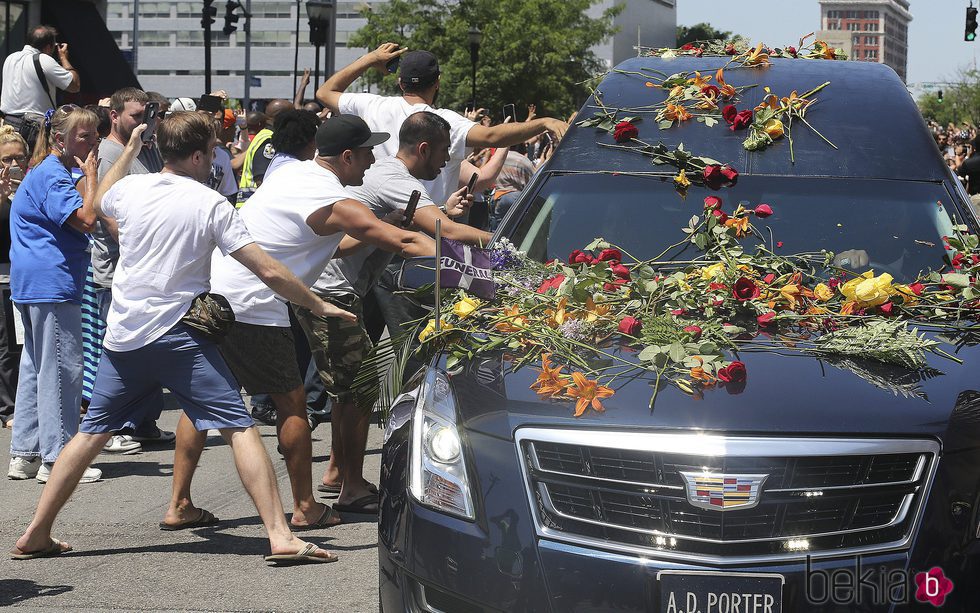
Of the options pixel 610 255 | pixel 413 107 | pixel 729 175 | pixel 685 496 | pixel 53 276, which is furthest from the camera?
pixel 413 107

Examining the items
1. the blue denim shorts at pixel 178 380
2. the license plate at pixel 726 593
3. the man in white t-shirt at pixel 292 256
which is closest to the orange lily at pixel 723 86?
the man in white t-shirt at pixel 292 256

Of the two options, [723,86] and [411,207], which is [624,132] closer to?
Result: [723,86]

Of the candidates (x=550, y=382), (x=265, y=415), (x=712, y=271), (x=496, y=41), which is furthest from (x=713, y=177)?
(x=496, y=41)

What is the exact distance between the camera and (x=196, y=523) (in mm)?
6395

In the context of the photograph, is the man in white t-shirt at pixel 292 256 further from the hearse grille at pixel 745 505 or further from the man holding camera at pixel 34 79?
the man holding camera at pixel 34 79

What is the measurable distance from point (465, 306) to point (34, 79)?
9656mm

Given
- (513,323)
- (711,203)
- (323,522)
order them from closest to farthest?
(513,323) → (711,203) → (323,522)

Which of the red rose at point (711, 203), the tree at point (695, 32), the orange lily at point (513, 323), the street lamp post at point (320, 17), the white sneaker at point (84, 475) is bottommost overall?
the white sneaker at point (84, 475)

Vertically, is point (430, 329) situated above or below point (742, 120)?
below

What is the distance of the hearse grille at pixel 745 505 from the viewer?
11.4ft

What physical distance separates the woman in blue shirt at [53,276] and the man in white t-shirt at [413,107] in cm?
186

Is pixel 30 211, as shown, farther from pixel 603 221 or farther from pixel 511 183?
pixel 511 183

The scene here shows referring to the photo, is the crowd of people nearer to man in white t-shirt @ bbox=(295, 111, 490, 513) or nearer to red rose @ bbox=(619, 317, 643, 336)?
man in white t-shirt @ bbox=(295, 111, 490, 513)

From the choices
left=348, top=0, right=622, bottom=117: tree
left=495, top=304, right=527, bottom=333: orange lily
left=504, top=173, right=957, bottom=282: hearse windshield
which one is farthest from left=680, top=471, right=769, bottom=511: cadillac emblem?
left=348, top=0, right=622, bottom=117: tree
